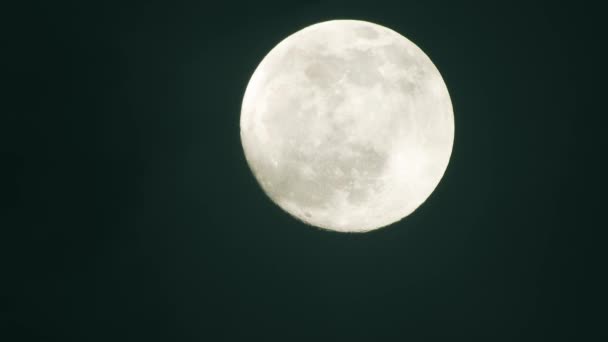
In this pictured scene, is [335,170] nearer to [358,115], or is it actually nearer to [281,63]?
[358,115]

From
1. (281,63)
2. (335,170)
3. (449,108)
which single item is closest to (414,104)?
(449,108)

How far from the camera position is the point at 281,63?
369 centimetres

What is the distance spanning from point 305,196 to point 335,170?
14.6 inches

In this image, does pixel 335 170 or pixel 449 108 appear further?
pixel 449 108

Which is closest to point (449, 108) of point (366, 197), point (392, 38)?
point (392, 38)

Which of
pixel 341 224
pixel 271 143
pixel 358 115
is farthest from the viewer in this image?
pixel 341 224

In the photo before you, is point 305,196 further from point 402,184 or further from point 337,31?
point 337,31

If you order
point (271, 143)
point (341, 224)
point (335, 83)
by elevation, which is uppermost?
point (335, 83)

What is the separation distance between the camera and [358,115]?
3.38 metres

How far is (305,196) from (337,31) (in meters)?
1.23

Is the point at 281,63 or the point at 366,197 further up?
the point at 281,63

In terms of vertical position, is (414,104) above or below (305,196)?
above

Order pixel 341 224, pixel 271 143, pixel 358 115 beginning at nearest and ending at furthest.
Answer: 1. pixel 358 115
2. pixel 271 143
3. pixel 341 224

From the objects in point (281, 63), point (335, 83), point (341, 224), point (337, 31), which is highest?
point (337, 31)
